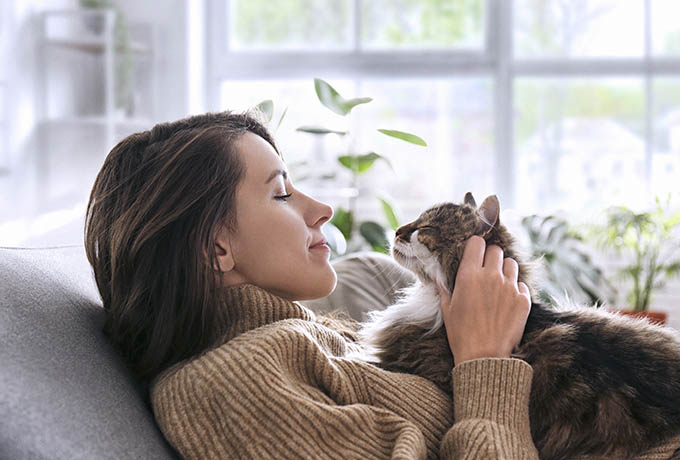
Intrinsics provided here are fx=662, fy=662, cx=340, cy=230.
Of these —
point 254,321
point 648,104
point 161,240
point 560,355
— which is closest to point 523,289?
point 560,355

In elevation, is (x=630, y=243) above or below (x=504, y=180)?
below

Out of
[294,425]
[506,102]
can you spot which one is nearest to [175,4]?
[506,102]

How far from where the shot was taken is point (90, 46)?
3729 millimetres

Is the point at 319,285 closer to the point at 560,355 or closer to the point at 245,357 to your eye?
the point at 245,357

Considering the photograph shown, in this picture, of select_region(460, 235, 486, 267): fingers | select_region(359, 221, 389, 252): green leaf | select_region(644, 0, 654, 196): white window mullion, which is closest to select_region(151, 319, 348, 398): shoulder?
select_region(460, 235, 486, 267): fingers

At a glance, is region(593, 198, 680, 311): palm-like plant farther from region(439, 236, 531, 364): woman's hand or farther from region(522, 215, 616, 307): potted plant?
region(439, 236, 531, 364): woman's hand

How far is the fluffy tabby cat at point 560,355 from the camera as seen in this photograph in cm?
101

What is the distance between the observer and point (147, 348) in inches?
42.3

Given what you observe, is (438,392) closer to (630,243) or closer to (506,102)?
(630,243)

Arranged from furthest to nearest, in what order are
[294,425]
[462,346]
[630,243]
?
[630,243], [462,346], [294,425]

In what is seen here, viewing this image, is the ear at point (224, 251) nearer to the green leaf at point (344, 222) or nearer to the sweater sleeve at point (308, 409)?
the sweater sleeve at point (308, 409)

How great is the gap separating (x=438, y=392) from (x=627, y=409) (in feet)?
0.95

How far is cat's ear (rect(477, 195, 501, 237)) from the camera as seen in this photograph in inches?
50.7

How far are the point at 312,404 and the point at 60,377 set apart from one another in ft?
1.09
